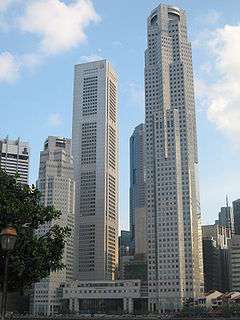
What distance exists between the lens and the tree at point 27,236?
30.0 m

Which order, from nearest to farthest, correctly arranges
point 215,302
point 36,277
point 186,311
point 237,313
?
point 36,277 → point 237,313 → point 186,311 → point 215,302

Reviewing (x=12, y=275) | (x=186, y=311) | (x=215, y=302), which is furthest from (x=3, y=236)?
(x=215, y=302)

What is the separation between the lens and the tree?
30031 millimetres

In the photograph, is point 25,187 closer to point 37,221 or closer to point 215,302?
point 37,221

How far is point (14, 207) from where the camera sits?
98.3ft

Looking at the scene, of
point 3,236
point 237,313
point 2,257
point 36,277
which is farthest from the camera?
point 237,313

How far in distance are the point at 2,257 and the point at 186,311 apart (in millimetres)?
152215

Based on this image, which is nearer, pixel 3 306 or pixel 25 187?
pixel 3 306

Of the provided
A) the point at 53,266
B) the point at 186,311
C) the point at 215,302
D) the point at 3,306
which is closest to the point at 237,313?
the point at 186,311

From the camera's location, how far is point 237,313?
14575 cm

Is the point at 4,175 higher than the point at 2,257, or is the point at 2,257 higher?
the point at 4,175

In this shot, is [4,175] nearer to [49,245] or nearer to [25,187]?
[25,187]

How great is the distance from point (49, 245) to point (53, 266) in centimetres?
159

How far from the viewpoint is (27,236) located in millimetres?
30609
